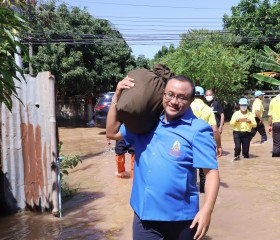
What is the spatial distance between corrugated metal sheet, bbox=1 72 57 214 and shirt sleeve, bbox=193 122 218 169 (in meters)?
3.00

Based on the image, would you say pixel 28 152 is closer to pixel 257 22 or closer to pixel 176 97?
pixel 176 97

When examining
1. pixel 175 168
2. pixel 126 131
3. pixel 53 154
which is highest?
pixel 126 131

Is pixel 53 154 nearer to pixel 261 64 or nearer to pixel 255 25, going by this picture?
pixel 261 64

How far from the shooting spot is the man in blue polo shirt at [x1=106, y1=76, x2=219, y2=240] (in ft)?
7.97

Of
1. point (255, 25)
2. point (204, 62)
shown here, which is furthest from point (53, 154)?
point (255, 25)

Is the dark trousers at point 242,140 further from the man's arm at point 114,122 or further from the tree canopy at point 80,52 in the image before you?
the tree canopy at point 80,52

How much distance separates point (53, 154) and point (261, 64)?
6.05 meters

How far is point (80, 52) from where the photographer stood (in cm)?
2122

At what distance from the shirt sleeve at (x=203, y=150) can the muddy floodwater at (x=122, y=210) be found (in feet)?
8.27

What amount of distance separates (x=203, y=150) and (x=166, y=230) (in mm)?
550

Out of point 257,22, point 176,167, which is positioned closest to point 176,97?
point 176,167

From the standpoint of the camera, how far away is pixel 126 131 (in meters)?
2.81

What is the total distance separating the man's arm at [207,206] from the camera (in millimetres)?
2369

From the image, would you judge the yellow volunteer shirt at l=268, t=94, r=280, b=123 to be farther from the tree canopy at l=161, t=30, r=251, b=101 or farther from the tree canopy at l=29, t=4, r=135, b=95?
the tree canopy at l=29, t=4, r=135, b=95
